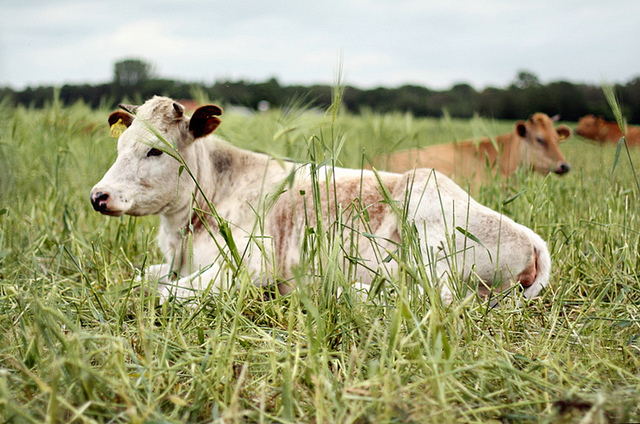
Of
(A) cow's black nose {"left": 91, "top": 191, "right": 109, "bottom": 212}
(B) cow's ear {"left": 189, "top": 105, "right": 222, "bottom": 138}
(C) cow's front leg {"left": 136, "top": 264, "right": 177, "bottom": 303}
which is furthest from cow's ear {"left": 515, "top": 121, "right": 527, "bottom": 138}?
(A) cow's black nose {"left": 91, "top": 191, "right": 109, "bottom": 212}

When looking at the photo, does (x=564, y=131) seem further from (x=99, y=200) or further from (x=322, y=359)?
(x=322, y=359)

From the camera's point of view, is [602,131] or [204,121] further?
[602,131]

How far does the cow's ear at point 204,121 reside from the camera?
2.68 meters

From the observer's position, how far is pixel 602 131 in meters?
13.8

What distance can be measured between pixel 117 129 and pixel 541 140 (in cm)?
593

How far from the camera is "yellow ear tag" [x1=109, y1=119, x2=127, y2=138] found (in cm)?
272

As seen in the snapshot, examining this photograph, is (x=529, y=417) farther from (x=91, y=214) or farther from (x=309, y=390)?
(x=91, y=214)

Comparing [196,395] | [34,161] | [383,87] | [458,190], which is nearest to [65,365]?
[196,395]

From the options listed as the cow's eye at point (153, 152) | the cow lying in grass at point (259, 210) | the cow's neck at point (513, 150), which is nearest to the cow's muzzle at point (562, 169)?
the cow's neck at point (513, 150)

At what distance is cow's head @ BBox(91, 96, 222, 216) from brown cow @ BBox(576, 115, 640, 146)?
13.1 metres

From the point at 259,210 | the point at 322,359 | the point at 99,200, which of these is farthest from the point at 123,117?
the point at 322,359

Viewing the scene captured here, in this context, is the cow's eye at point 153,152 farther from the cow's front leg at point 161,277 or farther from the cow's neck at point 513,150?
the cow's neck at point 513,150

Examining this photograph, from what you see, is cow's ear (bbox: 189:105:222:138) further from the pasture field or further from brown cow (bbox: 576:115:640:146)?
brown cow (bbox: 576:115:640:146)

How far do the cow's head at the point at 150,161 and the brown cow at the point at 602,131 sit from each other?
42.9ft
